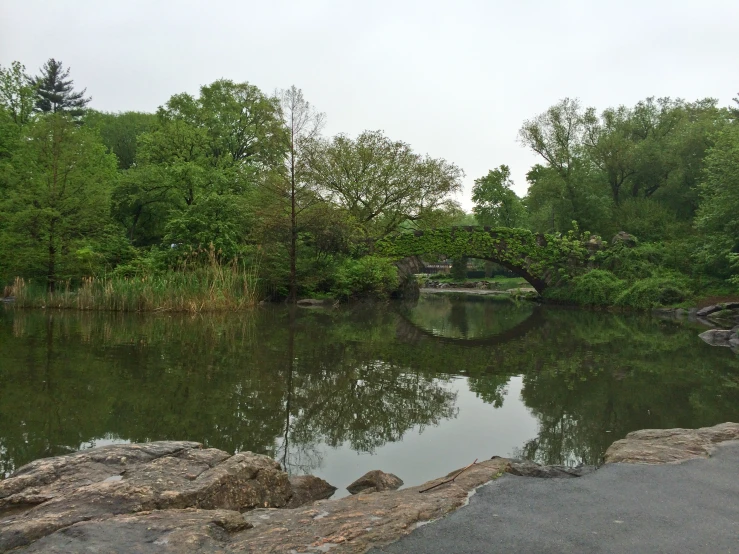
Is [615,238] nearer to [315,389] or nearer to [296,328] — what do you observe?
[296,328]

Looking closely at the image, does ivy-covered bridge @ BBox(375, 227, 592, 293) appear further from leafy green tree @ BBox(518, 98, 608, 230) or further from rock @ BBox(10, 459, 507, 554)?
rock @ BBox(10, 459, 507, 554)

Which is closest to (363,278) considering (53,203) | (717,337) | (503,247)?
(503,247)

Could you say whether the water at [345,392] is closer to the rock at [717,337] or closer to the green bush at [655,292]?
the rock at [717,337]

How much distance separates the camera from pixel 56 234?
19.5 m

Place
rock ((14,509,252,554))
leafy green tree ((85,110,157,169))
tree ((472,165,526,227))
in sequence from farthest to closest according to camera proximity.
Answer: tree ((472,165,526,227))
leafy green tree ((85,110,157,169))
rock ((14,509,252,554))

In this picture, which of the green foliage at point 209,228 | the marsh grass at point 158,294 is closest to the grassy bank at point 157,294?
the marsh grass at point 158,294

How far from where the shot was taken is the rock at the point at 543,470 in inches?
165

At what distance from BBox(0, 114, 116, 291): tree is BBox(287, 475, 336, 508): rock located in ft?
57.0

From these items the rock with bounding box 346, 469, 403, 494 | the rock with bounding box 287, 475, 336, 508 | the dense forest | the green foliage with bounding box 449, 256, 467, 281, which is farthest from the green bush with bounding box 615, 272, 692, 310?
the green foliage with bounding box 449, 256, 467, 281

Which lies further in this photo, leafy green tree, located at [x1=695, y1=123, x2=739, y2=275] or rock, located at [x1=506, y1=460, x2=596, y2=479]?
leafy green tree, located at [x1=695, y1=123, x2=739, y2=275]

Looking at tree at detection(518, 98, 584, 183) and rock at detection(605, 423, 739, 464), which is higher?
tree at detection(518, 98, 584, 183)

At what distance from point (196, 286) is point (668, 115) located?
29.2 meters

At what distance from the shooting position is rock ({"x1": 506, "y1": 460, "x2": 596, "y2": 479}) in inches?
165

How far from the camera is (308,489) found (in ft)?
13.3
